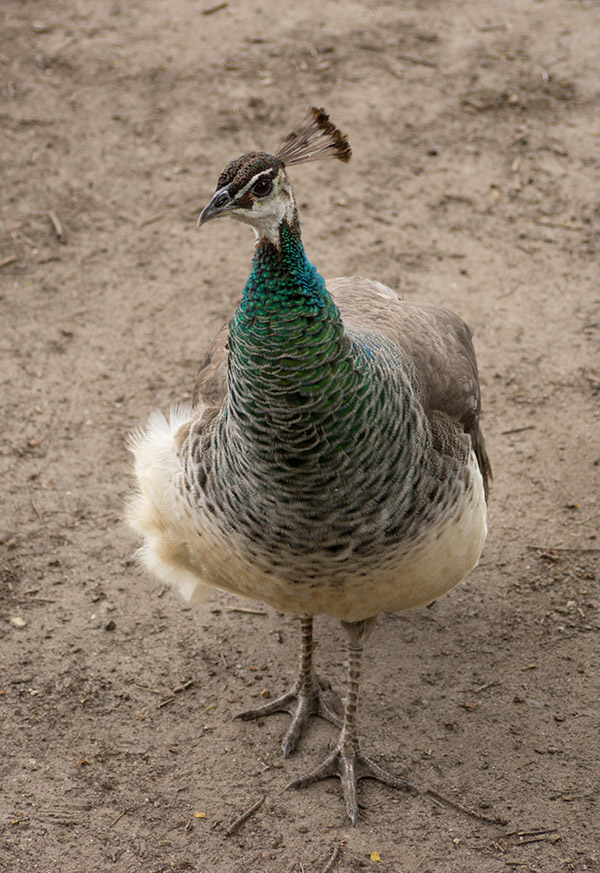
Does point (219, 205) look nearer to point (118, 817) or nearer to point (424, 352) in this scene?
point (424, 352)

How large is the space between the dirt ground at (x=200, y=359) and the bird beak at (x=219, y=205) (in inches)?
92.1

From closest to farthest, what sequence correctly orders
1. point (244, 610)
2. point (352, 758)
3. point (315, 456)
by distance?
point (315, 456) < point (352, 758) < point (244, 610)

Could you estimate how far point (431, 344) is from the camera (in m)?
3.89

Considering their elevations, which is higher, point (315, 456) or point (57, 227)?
point (315, 456)

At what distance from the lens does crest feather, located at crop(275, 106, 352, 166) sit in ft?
10.4

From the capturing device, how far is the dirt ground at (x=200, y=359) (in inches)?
152

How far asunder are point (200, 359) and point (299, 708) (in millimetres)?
2608

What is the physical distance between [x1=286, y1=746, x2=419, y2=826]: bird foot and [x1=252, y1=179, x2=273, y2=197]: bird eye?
2383 millimetres

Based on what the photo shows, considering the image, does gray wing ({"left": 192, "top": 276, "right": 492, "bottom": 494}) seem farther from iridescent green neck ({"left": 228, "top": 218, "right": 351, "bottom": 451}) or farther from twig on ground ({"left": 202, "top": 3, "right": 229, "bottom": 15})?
twig on ground ({"left": 202, "top": 3, "right": 229, "bottom": 15})

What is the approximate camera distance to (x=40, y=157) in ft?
25.1

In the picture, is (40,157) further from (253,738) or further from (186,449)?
(253,738)

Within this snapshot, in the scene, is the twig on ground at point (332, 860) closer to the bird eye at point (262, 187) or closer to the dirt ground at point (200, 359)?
the dirt ground at point (200, 359)

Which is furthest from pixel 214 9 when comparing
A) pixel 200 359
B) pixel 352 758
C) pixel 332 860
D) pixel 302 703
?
pixel 332 860

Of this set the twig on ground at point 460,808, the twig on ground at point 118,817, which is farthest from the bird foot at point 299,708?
the twig on ground at point 118,817
